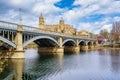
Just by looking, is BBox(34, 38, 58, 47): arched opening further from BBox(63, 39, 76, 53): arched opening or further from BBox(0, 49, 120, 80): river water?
BBox(0, 49, 120, 80): river water

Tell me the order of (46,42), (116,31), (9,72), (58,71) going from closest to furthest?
(9,72) → (58,71) → (46,42) → (116,31)

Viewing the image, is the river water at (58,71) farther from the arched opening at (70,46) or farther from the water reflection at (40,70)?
the arched opening at (70,46)

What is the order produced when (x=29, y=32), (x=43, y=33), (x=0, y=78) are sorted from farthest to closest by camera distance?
(x=43, y=33) → (x=29, y=32) → (x=0, y=78)

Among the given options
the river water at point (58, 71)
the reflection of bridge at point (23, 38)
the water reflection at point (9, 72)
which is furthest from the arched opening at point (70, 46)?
the water reflection at point (9, 72)

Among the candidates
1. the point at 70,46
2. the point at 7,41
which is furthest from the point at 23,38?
the point at 70,46

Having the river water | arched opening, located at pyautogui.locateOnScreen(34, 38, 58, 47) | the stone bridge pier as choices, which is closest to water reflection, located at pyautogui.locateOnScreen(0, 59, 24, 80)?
the river water

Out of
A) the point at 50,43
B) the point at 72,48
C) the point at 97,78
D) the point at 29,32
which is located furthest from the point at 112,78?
the point at 72,48

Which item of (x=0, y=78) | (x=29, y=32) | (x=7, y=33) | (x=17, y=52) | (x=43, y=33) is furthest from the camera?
(x=43, y=33)

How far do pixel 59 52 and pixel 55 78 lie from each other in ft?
181

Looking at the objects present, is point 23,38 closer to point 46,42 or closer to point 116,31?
point 46,42

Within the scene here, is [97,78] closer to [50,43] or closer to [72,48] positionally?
[50,43]

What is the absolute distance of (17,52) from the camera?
5406 centimetres

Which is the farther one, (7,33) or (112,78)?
(7,33)

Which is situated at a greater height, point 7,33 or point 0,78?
point 7,33
